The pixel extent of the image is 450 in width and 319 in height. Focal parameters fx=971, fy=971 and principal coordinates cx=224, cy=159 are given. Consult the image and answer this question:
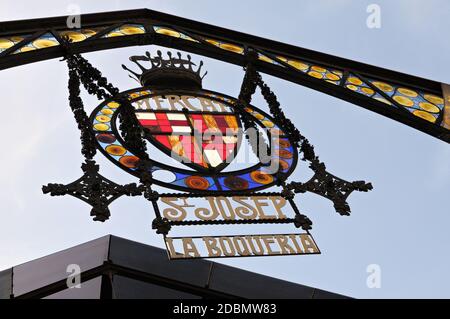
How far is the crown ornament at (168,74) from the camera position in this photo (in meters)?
13.9

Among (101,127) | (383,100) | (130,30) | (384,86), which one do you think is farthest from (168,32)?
(383,100)

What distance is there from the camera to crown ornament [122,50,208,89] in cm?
1393

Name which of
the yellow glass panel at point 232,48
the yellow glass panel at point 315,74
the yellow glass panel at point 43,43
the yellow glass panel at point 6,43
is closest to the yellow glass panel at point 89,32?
the yellow glass panel at point 43,43

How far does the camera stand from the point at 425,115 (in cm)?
1356

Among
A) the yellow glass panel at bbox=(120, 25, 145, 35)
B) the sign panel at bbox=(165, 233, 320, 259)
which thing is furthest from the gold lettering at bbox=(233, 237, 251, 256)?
the yellow glass panel at bbox=(120, 25, 145, 35)

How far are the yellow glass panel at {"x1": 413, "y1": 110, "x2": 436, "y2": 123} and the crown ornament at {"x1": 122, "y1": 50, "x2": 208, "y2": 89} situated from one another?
3.12 meters

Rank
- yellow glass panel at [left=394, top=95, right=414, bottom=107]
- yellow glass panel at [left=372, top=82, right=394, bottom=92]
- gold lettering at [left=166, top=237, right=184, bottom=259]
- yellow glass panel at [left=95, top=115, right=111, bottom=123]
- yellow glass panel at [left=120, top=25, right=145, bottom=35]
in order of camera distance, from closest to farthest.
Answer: gold lettering at [left=166, top=237, right=184, bottom=259], yellow glass panel at [left=95, top=115, right=111, bottom=123], yellow glass panel at [left=394, top=95, right=414, bottom=107], yellow glass panel at [left=372, top=82, right=394, bottom=92], yellow glass panel at [left=120, top=25, right=145, bottom=35]

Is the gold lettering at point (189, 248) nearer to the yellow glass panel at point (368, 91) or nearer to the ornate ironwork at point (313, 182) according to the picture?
the ornate ironwork at point (313, 182)

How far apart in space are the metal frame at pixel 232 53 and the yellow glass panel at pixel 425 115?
92 mm

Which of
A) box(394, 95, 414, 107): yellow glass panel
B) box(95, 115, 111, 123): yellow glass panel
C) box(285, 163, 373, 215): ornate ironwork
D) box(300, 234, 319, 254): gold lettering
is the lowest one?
box(300, 234, 319, 254): gold lettering

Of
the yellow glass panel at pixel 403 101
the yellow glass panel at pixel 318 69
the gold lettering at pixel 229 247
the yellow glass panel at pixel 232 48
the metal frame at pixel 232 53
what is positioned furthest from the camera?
the yellow glass panel at pixel 232 48

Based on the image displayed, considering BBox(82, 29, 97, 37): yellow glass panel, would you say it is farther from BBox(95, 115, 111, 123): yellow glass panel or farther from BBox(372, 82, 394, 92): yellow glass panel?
BBox(372, 82, 394, 92): yellow glass panel

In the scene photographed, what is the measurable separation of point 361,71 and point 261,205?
428 centimetres
